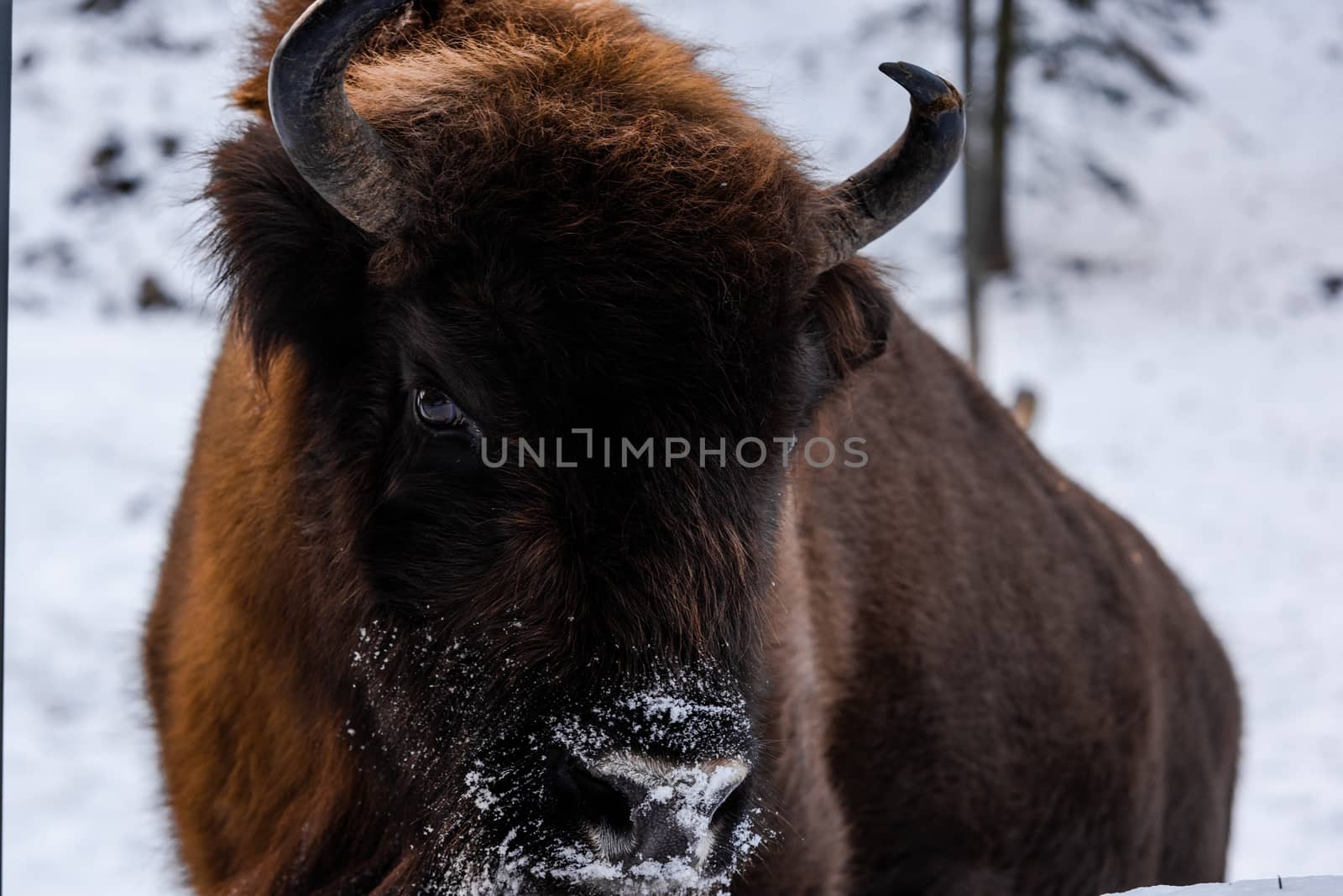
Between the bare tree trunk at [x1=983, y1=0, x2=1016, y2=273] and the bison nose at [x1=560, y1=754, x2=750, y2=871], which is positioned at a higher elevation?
the bison nose at [x1=560, y1=754, x2=750, y2=871]

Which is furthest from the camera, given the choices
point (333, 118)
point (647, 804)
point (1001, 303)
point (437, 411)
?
point (1001, 303)

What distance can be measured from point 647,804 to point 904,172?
1.37m

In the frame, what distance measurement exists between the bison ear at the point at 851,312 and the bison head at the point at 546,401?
109mm

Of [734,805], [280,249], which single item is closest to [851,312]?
[734,805]

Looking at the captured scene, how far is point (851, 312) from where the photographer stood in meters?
2.71

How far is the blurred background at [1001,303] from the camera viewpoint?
6.26 meters

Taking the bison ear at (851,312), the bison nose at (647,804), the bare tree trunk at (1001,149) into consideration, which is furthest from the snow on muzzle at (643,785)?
the bare tree trunk at (1001,149)

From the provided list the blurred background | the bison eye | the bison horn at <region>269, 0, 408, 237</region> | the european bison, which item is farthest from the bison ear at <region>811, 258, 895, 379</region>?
the bison horn at <region>269, 0, 408, 237</region>

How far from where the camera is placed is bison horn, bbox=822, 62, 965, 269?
245 cm

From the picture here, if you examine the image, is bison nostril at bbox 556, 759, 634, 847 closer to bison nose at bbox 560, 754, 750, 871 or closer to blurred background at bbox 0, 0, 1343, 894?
bison nose at bbox 560, 754, 750, 871

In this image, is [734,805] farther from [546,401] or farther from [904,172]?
[904,172]

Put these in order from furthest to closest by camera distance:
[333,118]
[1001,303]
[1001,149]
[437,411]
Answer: [1001,303] < [1001,149] < [437,411] < [333,118]

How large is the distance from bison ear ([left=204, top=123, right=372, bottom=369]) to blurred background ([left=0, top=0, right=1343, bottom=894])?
17 centimetres

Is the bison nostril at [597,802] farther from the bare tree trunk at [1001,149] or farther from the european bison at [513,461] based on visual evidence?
the bare tree trunk at [1001,149]
